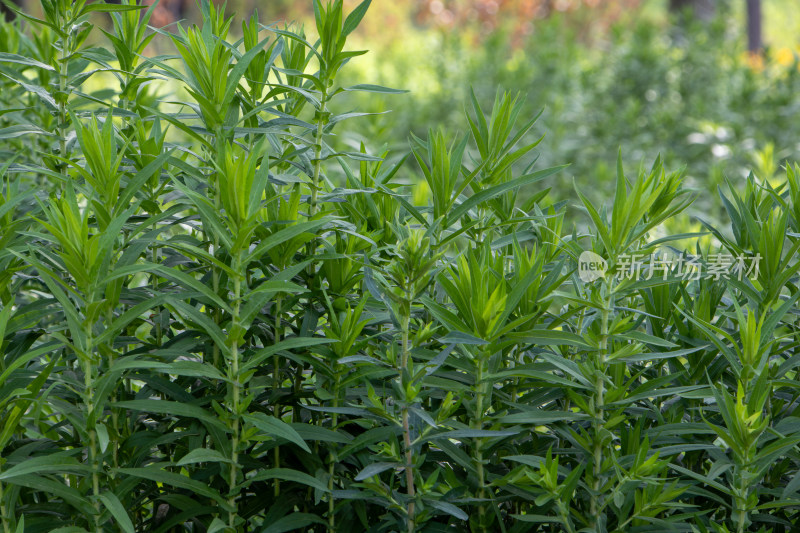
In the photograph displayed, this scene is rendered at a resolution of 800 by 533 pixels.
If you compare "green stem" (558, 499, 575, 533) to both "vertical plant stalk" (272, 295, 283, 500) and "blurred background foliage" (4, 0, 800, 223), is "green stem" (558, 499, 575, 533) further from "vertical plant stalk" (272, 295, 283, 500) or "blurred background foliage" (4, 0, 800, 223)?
"blurred background foliage" (4, 0, 800, 223)

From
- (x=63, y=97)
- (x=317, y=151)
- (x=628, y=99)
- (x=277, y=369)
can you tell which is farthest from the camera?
(x=628, y=99)

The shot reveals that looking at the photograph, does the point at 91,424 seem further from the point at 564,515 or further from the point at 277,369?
the point at 564,515

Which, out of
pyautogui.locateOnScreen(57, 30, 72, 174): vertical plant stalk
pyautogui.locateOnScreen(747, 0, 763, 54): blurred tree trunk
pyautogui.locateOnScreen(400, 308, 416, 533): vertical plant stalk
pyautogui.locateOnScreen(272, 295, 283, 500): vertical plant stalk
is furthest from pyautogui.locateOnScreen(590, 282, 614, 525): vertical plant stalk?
pyautogui.locateOnScreen(747, 0, 763, 54): blurred tree trunk

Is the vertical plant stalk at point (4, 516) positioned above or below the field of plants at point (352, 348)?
below

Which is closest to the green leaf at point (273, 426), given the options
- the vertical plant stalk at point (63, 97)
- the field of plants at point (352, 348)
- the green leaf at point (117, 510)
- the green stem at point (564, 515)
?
the field of plants at point (352, 348)

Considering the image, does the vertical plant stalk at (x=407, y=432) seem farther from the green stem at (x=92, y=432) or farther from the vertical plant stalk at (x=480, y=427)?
the green stem at (x=92, y=432)

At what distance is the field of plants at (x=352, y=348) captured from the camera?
5.10 feet

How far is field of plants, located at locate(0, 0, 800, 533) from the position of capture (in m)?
1.56

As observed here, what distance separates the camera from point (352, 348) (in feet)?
5.60

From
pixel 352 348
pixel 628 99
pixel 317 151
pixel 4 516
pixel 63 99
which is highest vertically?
pixel 628 99

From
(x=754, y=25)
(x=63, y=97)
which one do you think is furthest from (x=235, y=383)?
(x=754, y=25)

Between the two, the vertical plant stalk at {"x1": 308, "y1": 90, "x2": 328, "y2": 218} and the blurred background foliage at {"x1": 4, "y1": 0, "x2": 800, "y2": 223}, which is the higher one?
the blurred background foliage at {"x1": 4, "y1": 0, "x2": 800, "y2": 223}

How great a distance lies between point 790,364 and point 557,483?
57 cm

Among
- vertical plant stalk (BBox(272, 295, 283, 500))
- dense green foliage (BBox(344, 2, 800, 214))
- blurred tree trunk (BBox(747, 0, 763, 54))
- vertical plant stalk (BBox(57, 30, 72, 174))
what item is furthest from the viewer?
blurred tree trunk (BBox(747, 0, 763, 54))
